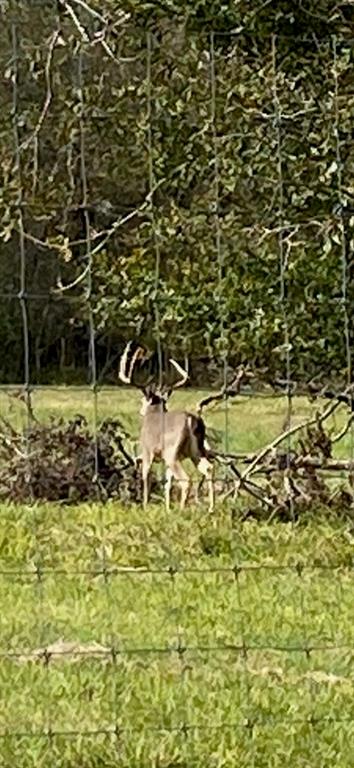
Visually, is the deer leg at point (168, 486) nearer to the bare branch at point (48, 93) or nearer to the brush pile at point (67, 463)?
the brush pile at point (67, 463)

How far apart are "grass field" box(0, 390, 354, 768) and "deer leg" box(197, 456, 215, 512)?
0.62 feet

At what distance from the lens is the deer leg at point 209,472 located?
9284mm

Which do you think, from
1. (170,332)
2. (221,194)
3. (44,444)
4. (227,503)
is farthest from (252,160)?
(44,444)

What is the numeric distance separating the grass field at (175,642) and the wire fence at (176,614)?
10 mm

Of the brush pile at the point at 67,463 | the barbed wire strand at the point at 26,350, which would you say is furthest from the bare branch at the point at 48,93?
the brush pile at the point at 67,463

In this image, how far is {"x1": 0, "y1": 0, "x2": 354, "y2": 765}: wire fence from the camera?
4852 mm

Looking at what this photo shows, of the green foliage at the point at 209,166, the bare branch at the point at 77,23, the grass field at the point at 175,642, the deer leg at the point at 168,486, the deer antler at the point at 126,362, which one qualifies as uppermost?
the bare branch at the point at 77,23

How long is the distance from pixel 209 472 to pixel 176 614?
329cm

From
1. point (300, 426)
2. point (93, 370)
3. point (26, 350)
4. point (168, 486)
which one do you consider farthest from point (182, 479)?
point (93, 370)

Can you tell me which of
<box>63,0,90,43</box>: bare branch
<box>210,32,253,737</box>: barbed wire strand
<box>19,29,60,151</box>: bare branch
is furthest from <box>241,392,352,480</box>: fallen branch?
<box>63,0,90,43</box>: bare branch

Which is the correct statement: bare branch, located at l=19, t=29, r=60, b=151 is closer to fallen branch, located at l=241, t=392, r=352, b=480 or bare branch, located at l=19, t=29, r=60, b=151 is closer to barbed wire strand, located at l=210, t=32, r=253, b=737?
barbed wire strand, located at l=210, t=32, r=253, b=737

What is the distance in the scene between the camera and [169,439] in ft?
33.4

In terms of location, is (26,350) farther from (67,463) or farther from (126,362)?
(67,463)

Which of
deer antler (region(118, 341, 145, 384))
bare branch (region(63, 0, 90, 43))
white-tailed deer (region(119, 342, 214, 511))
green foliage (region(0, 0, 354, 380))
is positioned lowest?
white-tailed deer (region(119, 342, 214, 511))
